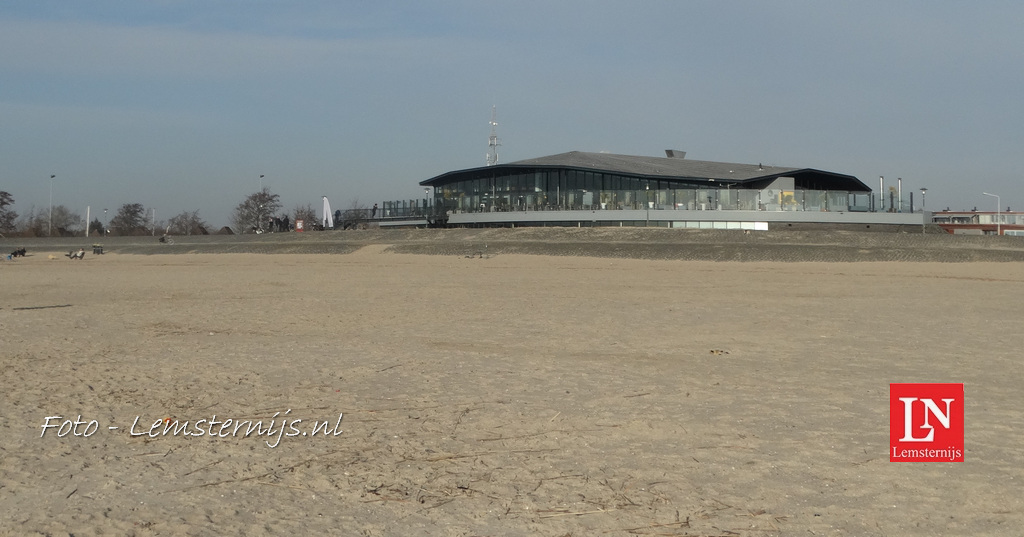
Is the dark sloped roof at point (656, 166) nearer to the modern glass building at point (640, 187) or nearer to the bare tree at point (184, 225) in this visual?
the modern glass building at point (640, 187)

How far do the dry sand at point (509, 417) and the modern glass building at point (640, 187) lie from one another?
28748 mm

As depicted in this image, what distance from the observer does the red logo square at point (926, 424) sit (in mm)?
6305

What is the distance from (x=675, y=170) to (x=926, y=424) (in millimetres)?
50763

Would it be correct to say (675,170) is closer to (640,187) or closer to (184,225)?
(640,187)

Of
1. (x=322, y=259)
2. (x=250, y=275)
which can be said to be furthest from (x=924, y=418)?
(x=322, y=259)

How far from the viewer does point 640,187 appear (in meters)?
53.6

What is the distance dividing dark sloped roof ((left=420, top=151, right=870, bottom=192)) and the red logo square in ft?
146

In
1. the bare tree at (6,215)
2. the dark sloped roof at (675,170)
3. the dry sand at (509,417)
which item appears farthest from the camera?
the bare tree at (6,215)

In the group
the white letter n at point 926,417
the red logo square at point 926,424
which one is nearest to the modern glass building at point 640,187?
the red logo square at point 926,424

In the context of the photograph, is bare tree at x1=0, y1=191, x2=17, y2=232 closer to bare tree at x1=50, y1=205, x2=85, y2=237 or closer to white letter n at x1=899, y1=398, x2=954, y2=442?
bare tree at x1=50, y1=205, x2=85, y2=237

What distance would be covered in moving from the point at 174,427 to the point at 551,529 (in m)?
3.67

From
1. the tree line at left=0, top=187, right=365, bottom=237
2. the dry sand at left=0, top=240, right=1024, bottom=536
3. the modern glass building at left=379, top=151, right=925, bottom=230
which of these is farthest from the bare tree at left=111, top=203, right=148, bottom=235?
the dry sand at left=0, top=240, right=1024, bottom=536

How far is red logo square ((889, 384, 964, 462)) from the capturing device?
6.30 m

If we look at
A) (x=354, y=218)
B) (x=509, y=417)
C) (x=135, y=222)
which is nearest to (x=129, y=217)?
(x=135, y=222)
